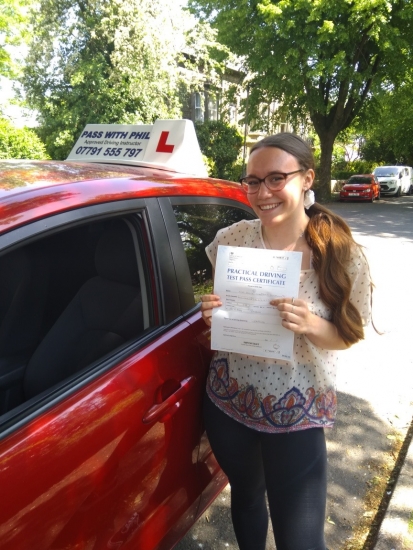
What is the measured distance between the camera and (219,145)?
59.9 feet

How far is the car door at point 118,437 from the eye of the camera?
1.26m

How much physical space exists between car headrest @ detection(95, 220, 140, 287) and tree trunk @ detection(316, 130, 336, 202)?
20.5 metres

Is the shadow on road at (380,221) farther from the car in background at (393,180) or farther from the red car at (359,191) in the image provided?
the car in background at (393,180)

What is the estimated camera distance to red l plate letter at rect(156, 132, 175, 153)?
8.36ft

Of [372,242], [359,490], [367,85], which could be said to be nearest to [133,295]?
[359,490]

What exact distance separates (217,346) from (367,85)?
22.1 metres

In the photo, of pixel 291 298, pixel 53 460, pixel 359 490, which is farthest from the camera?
pixel 359 490

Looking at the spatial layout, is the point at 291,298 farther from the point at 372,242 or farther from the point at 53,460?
the point at 372,242

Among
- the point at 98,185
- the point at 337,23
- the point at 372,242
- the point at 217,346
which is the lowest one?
the point at 372,242

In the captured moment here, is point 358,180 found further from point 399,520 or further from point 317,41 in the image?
point 399,520

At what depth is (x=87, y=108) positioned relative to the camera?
46.8 ft

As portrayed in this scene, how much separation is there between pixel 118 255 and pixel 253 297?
0.65 meters

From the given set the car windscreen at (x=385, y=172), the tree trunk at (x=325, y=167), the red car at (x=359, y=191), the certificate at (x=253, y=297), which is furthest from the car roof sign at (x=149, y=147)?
the car windscreen at (x=385, y=172)

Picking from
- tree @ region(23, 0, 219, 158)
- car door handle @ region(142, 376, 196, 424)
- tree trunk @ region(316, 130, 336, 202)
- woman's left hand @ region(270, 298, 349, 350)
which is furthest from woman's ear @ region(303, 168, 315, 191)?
tree trunk @ region(316, 130, 336, 202)
